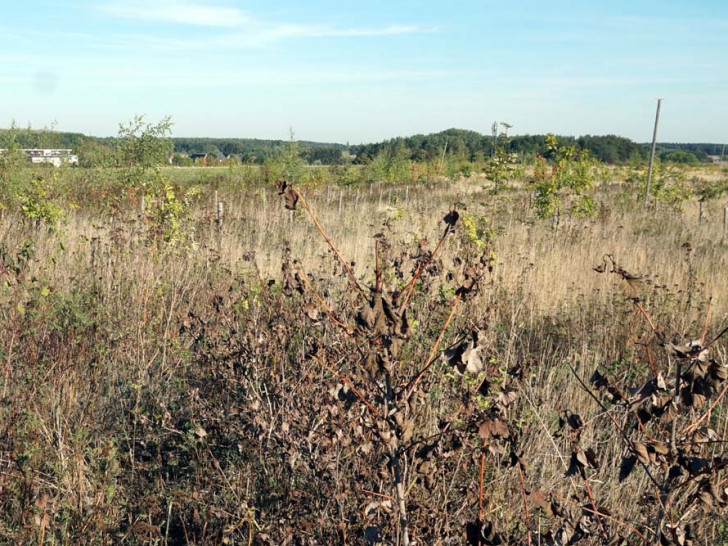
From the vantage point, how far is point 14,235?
8.25 m

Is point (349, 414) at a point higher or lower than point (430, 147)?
lower

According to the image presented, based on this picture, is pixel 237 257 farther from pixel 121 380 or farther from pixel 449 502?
pixel 449 502

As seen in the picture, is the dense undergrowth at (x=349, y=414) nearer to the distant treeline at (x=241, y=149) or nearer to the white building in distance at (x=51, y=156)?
the white building in distance at (x=51, y=156)

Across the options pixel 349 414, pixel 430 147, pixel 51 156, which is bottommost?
pixel 349 414

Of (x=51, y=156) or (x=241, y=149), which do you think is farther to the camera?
(x=241, y=149)

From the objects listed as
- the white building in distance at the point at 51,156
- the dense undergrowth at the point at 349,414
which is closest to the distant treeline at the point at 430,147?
the white building in distance at the point at 51,156

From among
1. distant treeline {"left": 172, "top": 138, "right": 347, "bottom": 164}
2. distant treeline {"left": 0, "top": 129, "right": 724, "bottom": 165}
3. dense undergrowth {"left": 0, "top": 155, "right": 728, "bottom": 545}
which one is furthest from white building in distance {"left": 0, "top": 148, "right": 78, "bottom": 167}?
distant treeline {"left": 172, "top": 138, "right": 347, "bottom": 164}

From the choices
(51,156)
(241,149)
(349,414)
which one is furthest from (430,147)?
(241,149)

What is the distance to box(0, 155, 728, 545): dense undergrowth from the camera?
182 centimetres

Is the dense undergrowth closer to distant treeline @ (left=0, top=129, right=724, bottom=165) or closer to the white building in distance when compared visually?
distant treeline @ (left=0, top=129, right=724, bottom=165)

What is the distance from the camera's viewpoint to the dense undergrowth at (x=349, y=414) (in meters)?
1.82

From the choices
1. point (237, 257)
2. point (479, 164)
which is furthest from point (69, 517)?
point (479, 164)

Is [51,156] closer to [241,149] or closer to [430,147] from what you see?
[430,147]

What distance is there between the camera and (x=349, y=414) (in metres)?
2.79
